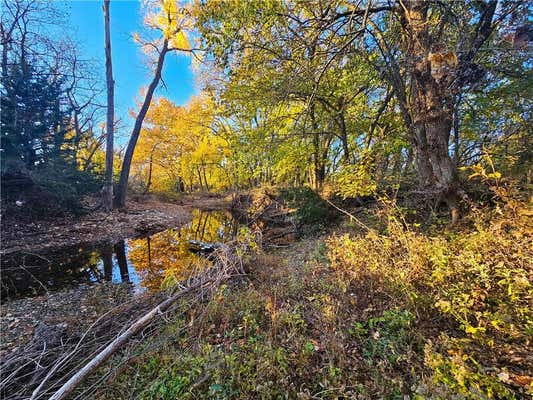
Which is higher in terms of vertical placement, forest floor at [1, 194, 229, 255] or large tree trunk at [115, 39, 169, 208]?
large tree trunk at [115, 39, 169, 208]

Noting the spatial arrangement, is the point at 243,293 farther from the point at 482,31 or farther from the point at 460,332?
the point at 482,31

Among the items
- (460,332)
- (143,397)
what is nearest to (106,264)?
(143,397)

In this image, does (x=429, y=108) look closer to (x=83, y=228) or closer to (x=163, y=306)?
(x=163, y=306)

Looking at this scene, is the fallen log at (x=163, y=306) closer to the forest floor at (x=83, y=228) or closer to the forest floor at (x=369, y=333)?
the forest floor at (x=369, y=333)

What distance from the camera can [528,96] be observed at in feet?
12.7

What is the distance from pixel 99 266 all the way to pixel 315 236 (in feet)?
18.6

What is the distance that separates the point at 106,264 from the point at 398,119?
8.51 m

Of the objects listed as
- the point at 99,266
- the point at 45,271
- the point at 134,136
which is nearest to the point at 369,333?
the point at 99,266

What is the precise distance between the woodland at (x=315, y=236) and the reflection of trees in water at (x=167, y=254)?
0.30 feet

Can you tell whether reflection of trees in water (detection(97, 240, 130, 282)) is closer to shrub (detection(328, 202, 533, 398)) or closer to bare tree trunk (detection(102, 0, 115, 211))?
bare tree trunk (detection(102, 0, 115, 211))

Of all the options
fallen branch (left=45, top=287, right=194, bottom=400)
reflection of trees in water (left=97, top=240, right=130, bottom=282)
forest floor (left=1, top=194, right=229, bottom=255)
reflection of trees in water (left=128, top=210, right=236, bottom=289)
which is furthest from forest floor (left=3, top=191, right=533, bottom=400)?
forest floor (left=1, top=194, right=229, bottom=255)

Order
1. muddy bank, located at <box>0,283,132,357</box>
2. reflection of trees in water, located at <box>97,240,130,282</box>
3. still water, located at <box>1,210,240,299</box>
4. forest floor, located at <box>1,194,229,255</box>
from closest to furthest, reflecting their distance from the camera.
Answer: muddy bank, located at <box>0,283,132,357</box> < still water, located at <box>1,210,240,299</box> < reflection of trees in water, located at <box>97,240,130,282</box> < forest floor, located at <box>1,194,229,255</box>

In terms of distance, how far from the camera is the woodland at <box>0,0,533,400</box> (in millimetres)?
1927

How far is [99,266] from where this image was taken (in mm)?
5566
